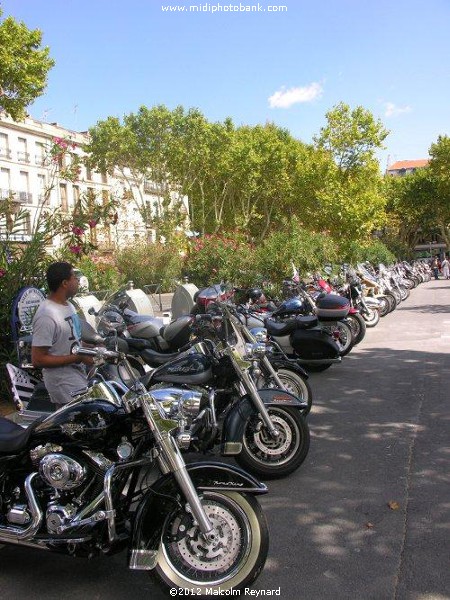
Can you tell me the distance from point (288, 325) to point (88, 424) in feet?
16.3

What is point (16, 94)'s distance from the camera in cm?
1777

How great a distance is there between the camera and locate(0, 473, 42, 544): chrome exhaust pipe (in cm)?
290

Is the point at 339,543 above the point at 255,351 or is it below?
below

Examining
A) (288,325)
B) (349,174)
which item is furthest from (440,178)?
(288,325)

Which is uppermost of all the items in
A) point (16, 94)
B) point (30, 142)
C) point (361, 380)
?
point (30, 142)

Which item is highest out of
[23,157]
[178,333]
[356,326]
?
[23,157]

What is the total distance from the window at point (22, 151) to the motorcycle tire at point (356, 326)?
44731 mm

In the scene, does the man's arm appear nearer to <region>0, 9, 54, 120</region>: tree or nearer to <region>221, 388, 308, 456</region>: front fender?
<region>221, 388, 308, 456</region>: front fender

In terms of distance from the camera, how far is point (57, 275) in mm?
3994

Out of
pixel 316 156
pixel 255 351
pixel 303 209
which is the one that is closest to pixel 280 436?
pixel 255 351

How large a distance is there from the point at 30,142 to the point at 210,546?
170ft

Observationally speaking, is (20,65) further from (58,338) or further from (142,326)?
(58,338)

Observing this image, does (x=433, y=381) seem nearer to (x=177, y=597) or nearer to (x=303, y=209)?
(x=177, y=597)

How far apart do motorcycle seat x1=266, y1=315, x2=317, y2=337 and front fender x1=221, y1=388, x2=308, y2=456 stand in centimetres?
316
